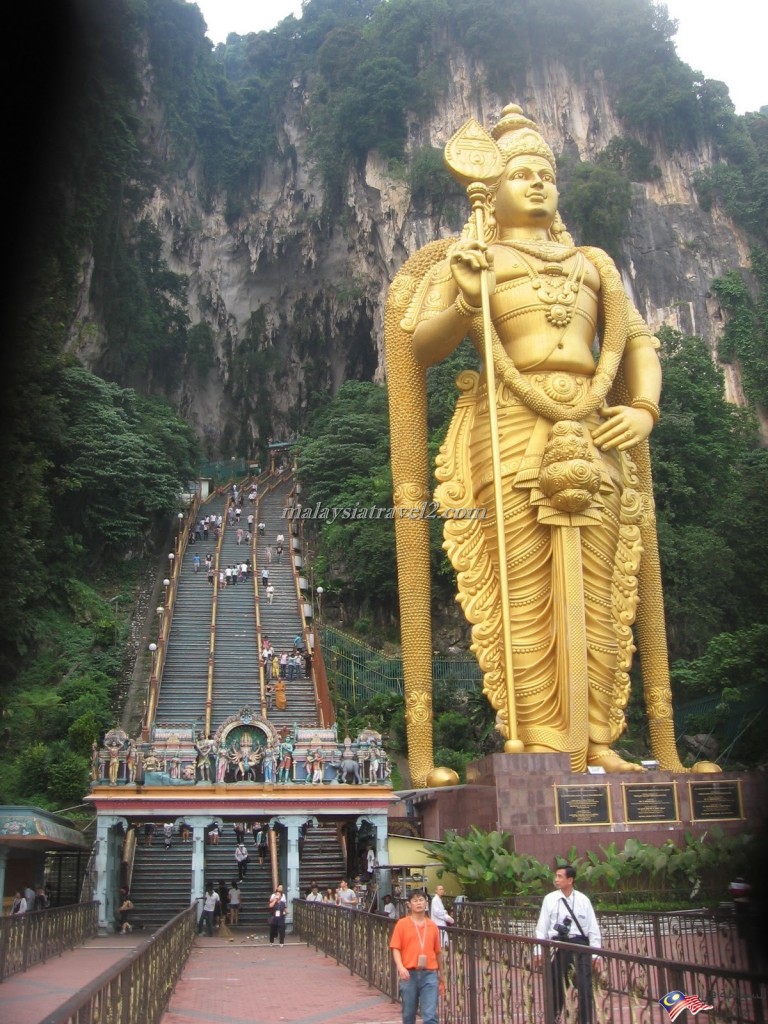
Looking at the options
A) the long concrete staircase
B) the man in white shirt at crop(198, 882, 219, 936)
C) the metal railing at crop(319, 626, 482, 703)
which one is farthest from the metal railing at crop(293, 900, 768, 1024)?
the metal railing at crop(319, 626, 482, 703)

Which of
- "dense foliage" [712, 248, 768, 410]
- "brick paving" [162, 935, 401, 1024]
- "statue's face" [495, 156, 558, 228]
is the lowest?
"brick paving" [162, 935, 401, 1024]

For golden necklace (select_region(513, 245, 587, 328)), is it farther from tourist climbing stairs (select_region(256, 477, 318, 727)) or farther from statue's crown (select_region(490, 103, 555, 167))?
tourist climbing stairs (select_region(256, 477, 318, 727))

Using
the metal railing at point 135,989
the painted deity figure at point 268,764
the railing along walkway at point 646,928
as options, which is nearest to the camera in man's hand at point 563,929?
the railing along walkway at point 646,928

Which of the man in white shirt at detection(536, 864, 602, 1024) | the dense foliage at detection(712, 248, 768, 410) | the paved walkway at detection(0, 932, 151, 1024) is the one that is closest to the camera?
the man in white shirt at detection(536, 864, 602, 1024)

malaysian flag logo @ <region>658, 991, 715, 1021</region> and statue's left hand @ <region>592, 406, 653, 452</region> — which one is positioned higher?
statue's left hand @ <region>592, 406, 653, 452</region>

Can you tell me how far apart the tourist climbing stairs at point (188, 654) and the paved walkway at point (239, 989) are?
557 cm

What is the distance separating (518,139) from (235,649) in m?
11.1

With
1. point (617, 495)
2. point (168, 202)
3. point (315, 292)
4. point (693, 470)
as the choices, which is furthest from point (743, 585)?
point (168, 202)

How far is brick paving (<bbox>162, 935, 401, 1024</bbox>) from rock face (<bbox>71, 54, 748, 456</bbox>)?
2384 centimetres

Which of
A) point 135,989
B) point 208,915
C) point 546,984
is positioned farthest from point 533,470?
point 135,989

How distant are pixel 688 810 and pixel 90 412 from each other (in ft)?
63.3

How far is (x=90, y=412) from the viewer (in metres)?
25.8

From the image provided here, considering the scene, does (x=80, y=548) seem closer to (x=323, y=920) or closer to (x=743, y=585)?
(x=743, y=585)
